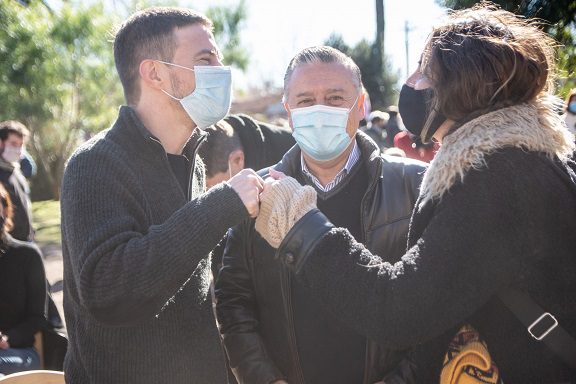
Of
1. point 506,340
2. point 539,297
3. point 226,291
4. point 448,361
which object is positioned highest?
point 539,297

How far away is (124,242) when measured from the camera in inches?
62.0

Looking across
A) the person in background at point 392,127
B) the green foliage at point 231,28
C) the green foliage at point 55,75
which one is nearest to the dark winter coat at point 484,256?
the person in background at point 392,127

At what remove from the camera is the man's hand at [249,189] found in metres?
1.67

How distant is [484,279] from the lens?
4.38 ft

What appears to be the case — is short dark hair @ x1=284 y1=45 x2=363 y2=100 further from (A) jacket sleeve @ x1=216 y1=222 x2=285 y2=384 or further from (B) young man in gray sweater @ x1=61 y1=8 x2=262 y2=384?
(A) jacket sleeve @ x1=216 y1=222 x2=285 y2=384

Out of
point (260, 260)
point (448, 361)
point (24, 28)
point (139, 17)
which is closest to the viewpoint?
point (448, 361)

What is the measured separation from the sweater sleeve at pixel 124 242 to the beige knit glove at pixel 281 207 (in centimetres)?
7

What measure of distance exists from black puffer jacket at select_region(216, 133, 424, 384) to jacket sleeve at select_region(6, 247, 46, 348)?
5.30ft

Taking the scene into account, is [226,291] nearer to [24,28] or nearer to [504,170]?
[504,170]

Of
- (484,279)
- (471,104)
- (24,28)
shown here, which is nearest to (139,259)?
(484,279)

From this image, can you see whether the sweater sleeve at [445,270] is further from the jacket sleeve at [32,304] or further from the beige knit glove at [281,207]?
the jacket sleeve at [32,304]

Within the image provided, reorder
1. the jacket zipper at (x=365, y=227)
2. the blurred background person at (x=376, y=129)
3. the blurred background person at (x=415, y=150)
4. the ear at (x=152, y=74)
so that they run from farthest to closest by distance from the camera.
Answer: the blurred background person at (x=376, y=129), the blurred background person at (x=415, y=150), the jacket zipper at (x=365, y=227), the ear at (x=152, y=74)

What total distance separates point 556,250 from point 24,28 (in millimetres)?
18369

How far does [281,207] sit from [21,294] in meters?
2.53
